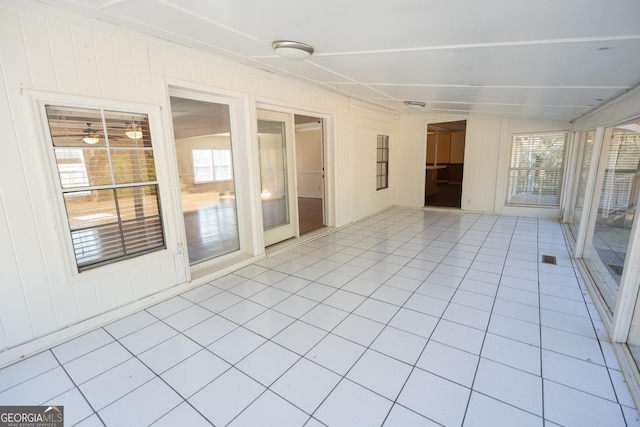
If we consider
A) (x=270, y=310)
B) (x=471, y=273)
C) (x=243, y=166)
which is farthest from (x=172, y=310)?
(x=471, y=273)

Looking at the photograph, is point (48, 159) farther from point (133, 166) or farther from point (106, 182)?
point (133, 166)

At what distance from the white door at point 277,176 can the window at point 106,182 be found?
164 cm

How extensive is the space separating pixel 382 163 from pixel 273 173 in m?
3.37

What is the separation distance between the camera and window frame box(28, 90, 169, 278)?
2.03 m

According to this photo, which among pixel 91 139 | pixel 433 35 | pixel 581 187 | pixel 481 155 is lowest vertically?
pixel 581 187

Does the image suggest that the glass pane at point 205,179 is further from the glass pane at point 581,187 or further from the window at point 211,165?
the glass pane at point 581,187

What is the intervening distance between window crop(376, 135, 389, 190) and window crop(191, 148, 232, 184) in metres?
3.66

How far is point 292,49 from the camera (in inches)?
85.6

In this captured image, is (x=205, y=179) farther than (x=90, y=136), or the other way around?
(x=205, y=179)

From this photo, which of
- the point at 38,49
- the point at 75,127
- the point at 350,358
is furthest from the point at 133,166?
the point at 350,358

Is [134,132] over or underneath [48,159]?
over

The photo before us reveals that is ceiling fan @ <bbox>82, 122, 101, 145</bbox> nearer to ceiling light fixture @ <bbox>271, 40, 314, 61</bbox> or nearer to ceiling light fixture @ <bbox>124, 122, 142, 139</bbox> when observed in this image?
ceiling light fixture @ <bbox>124, 122, 142, 139</bbox>

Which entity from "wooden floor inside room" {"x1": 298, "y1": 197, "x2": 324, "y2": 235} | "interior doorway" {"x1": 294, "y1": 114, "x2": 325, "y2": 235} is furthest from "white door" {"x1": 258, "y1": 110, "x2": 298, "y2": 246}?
"interior doorway" {"x1": 294, "y1": 114, "x2": 325, "y2": 235}

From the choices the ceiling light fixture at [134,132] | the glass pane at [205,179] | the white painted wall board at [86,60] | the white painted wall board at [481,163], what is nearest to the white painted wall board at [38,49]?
the white painted wall board at [86,60]
